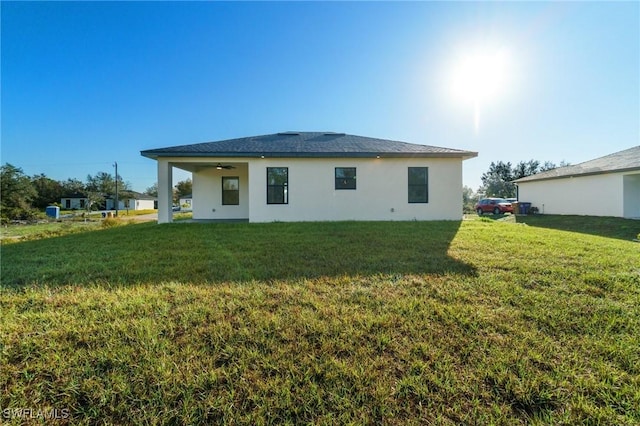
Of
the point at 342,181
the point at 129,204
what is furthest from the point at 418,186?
the point at 129,204

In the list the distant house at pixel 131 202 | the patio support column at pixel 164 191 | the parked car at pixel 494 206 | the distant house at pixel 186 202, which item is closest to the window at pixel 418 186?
the patio support column at pixel 164 191

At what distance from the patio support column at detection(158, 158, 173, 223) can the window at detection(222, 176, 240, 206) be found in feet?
9.12

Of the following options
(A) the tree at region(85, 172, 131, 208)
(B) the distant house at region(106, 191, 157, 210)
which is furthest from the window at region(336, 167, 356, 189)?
(A) the tree at region(85, 172, 131, 208)

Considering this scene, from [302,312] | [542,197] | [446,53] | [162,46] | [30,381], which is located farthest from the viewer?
[542,197]

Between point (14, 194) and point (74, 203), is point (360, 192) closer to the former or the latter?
point (14, 194)

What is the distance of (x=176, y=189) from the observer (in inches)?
1861

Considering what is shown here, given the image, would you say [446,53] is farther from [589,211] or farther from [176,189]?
[176,189]

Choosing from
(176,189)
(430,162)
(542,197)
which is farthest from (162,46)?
(176,189)

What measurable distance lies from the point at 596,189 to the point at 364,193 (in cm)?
1455

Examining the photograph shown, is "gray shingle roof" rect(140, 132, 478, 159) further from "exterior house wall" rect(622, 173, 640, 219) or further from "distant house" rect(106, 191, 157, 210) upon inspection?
"distant house" rect(106, 191, 157, 210)

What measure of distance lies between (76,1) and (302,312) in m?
11.2

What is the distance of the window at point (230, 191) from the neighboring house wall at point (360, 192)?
2913 millimetres

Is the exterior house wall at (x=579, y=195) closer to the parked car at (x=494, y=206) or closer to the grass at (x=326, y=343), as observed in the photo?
the parked car at (x=494, y=206)

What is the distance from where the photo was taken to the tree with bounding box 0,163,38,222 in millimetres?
24447
